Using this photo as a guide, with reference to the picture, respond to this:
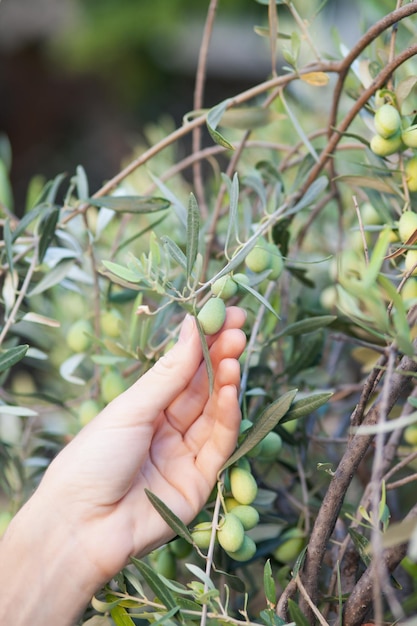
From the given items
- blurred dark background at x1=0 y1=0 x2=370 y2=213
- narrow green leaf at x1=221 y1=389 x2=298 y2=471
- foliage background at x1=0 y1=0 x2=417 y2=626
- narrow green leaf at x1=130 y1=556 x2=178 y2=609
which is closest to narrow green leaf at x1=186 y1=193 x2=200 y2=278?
foliage background at x1=0 y1=0 x2=417 y2=626

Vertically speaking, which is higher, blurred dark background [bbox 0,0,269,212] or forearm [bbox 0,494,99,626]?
forearm [bbox 0,494,99,626]

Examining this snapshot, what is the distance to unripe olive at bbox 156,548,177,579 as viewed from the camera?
77cm

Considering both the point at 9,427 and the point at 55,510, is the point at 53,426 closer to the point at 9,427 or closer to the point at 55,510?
the point at 9,427

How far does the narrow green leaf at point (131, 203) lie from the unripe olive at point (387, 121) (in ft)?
0.83

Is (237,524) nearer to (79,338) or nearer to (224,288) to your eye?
(224,288)

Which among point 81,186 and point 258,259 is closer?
point 258,259

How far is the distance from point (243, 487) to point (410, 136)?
1.16 ft

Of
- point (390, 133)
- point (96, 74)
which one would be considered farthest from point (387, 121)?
point (96, 74)

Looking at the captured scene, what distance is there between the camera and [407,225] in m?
0.68

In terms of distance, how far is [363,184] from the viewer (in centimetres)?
76

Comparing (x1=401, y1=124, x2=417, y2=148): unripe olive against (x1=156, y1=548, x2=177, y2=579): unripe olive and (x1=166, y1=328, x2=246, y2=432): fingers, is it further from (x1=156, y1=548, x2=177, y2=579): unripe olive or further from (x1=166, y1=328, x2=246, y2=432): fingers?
(x1=156, y1=548, x2=177, y2=579): unripe olive

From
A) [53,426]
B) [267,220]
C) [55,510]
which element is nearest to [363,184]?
Result: [267,220]

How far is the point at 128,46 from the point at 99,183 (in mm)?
1019

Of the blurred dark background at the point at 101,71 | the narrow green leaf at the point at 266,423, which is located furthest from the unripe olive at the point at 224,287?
the blurred dark background at the point at 101,71
